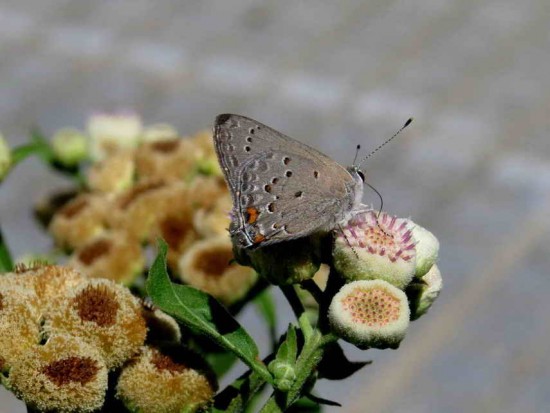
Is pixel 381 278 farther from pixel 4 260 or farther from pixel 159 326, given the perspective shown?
pixel 4 260

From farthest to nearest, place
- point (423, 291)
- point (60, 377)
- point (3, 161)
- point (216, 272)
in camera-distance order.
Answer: point (3, 161), point (216, 272), point (423, 291), point (60, 377)

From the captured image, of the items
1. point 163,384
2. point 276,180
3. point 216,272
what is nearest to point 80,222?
point 216,272

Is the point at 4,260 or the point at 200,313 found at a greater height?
the point at 200,313

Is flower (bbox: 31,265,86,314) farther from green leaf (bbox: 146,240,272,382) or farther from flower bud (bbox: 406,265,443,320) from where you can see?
flower bud (bbox: 406,265,443,320)

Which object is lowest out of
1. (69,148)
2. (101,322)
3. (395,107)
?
(395,107)

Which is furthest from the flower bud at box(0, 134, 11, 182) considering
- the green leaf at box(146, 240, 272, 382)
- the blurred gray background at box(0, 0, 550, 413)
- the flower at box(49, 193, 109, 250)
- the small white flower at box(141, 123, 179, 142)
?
the blurred gray background at box(0, 0, 550, 413)

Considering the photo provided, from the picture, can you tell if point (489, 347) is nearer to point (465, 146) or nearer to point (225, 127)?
point (465, 146)

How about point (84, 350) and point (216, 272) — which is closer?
point (84, 350)

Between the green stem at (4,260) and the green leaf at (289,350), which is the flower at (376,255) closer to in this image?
the green leaf at (289,350)
